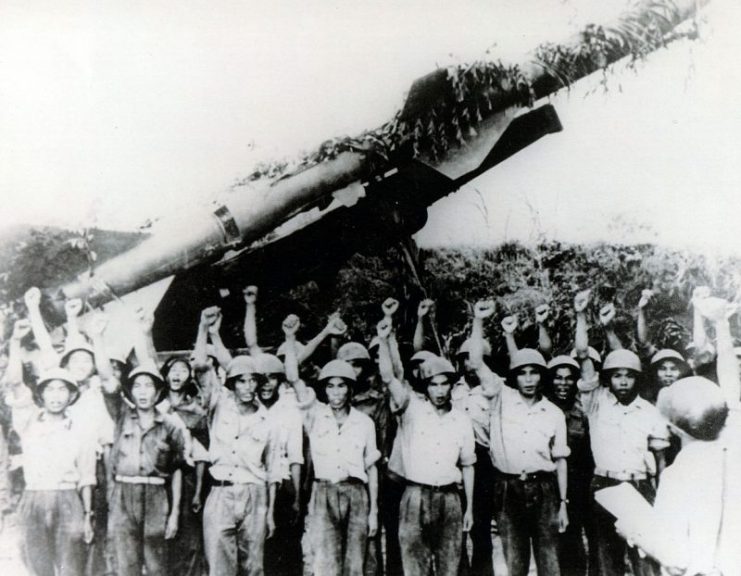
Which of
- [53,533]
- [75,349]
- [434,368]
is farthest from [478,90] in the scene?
[53,533]

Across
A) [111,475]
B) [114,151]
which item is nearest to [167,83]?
[114,151]

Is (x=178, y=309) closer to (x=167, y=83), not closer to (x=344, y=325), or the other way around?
(x=344, y=325)

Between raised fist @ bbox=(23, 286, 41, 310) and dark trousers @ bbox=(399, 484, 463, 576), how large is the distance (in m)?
2.31

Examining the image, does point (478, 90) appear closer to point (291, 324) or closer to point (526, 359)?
point (526, 359)

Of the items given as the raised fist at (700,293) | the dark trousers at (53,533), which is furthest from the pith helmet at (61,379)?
the raised fist at (700,293)

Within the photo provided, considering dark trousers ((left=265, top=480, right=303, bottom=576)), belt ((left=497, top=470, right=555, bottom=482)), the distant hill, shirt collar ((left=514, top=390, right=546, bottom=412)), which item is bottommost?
dark trousers ((left=265, top=480, right=303, bottom=576))

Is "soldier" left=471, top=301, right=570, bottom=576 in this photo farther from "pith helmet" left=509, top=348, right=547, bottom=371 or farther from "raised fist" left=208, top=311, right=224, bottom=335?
"raised fist" left=208, top=311, right=224, bottom=335

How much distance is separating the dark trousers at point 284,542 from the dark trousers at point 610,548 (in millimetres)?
1650

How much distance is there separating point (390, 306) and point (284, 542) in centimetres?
139

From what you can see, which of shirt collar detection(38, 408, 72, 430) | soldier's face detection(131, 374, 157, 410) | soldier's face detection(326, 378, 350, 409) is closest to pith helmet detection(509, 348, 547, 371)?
soldier's face detection(326, 378, 350, 409)

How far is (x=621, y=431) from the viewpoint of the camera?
3865 mm

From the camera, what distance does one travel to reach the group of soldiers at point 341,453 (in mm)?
3648

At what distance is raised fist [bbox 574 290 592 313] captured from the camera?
3.97m

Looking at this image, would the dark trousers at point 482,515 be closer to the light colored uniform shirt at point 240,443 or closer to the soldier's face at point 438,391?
the soldier's face at point 438,391
